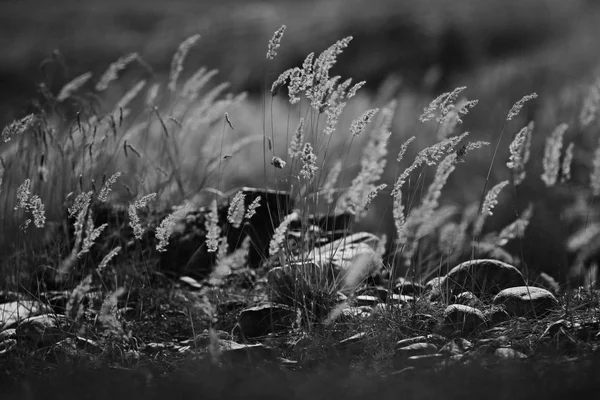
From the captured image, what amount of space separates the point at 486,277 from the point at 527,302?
0.26 metres

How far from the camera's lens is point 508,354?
2.14 m

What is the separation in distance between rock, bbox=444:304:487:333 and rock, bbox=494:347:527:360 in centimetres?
26

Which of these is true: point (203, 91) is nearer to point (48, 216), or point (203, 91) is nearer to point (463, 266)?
point (48, 216)

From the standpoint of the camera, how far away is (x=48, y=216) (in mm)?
3432

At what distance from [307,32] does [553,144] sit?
6.59 m

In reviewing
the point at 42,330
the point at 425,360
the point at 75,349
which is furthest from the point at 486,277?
the point at 42,330

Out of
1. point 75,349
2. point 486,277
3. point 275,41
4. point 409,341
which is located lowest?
point 75,349

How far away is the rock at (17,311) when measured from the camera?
8.71ft

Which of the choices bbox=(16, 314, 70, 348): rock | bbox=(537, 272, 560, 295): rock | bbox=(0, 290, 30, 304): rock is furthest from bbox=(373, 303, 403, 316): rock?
bbox=(0, 290, 30, 304): rock

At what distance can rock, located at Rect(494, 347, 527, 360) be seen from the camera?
2110mm

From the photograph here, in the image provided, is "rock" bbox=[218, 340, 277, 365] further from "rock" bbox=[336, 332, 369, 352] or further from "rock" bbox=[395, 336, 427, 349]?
"rock" bbox=[395, 336, 427, 349]

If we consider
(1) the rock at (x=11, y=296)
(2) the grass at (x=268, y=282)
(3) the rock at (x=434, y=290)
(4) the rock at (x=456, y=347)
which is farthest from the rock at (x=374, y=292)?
(1) the rock at (x=11, y=296)

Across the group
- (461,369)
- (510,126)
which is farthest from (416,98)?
(461,369)

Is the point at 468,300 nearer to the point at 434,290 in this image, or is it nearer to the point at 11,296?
the point at 434,290
